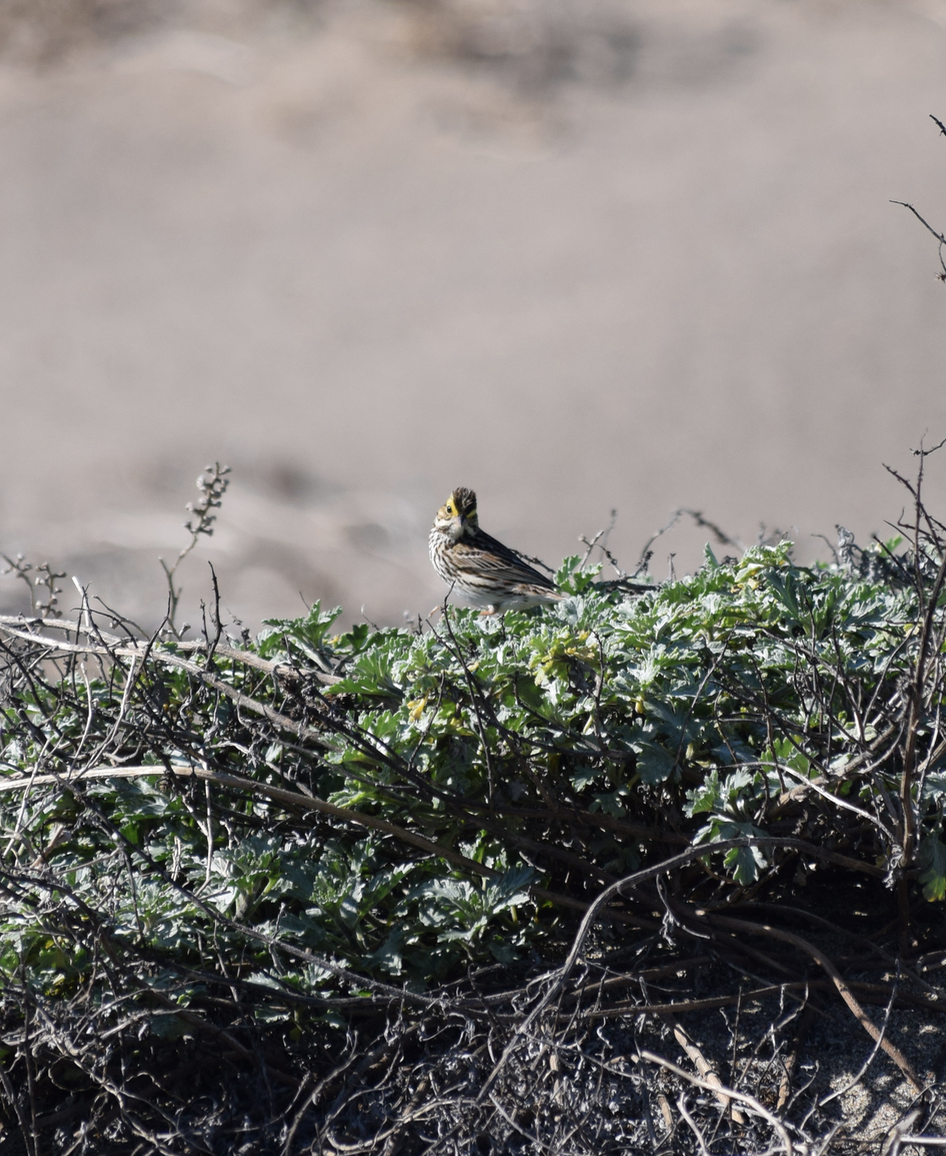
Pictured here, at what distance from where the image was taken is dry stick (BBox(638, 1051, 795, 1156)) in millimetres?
2275

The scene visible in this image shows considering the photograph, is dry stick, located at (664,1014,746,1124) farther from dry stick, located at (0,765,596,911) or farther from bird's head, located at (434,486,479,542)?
bird's head, located at (434,486,479,542)

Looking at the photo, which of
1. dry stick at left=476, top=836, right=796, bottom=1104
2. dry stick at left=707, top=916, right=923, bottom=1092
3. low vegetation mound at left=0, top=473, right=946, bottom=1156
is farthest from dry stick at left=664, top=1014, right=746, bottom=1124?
dry stick at left=476, top=836, right=796, bottom=1104

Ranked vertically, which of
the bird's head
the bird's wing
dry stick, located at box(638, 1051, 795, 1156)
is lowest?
dry stick, located at box(638, 1051, 795, 1156)

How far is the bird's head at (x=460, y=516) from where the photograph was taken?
651 cm

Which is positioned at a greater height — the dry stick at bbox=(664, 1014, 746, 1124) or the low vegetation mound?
the low vegetation mound

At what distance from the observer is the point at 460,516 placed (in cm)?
654

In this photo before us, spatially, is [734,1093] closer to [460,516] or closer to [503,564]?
[503,564]

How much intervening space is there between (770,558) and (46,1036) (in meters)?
2.30

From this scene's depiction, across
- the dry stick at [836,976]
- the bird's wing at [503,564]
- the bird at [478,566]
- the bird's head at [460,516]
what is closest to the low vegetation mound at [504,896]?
the dry stick at [836,976]

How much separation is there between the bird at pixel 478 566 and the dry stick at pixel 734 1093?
2.73 meters

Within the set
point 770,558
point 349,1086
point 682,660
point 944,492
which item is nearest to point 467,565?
point 770,558

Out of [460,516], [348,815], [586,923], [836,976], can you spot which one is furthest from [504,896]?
[460,516]

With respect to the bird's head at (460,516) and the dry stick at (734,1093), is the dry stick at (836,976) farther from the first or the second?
the bird's head at (460,516)

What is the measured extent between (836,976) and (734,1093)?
1.43ft
